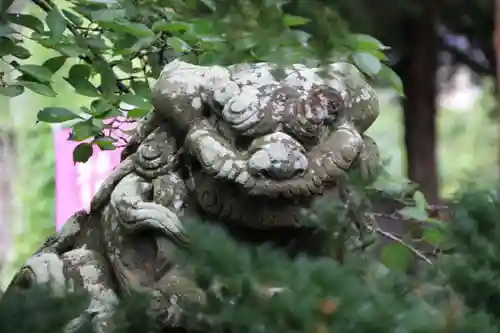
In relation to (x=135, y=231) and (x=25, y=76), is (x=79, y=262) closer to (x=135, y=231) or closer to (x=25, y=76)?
(x=135, y=231)

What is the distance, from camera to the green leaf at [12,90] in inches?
38.4

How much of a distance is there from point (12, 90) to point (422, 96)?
565 mm

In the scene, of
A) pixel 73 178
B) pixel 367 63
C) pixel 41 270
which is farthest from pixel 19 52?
pixel 73 178

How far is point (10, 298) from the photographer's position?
0.43 metres

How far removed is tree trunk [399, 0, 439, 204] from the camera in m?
0.59

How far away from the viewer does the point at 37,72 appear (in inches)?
39.7

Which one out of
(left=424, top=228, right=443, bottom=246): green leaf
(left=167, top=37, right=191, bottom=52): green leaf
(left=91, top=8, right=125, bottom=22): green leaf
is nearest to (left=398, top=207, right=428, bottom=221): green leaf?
(left=424, top=228, right=443, bottom=246): green leaf

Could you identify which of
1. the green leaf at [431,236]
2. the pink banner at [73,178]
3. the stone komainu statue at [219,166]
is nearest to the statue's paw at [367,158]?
the stone komainu statue at [219,166]

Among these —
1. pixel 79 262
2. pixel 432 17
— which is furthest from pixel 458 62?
pixel 432 17

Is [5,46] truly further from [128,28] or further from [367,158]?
[367,158]

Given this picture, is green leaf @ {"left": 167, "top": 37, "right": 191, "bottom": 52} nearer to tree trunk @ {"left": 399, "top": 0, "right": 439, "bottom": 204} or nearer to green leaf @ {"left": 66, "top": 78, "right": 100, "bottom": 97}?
green leaf @ {"left": 66, "top": 78, "right": 100, "bottom": 97}

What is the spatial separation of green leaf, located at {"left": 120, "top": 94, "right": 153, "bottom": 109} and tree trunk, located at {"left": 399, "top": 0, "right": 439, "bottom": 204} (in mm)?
372

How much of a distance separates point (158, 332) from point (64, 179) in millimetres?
1486

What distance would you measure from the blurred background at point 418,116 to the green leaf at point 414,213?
5 centimetres
